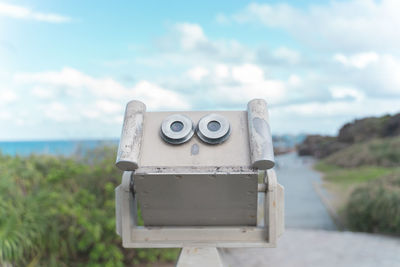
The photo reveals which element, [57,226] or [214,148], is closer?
[214,148]

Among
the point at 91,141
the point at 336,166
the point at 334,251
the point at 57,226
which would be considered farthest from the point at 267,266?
the point at 336,166

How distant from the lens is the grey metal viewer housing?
185 cm

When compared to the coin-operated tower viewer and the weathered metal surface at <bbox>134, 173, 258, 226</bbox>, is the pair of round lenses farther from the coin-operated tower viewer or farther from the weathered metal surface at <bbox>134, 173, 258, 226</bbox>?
the weathered metal surface at <bbox>134, 173, 258, 226</bbox>

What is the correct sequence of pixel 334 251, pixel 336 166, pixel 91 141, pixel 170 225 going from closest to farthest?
pixel 170 225 < pixel 334 251 < pixel 91 141 < pixel 336 166

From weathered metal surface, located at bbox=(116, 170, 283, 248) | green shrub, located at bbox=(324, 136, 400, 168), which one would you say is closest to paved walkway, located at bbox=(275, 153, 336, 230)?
green shrub, located at bbox=(324, 136, 400, 168)

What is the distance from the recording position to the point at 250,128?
6.45 ft

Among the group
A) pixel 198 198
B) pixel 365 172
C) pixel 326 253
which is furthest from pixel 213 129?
pixel 365 172

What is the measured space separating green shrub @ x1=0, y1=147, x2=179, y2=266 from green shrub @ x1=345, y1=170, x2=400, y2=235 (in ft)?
10.1

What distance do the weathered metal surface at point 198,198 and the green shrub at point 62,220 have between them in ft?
6.26

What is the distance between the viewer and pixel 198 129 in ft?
6.47

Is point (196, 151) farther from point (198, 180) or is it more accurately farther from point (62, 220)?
point (62, 220)

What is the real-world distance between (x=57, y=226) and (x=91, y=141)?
1.98m

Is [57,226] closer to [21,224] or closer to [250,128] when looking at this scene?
[21,224]

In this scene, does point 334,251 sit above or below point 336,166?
below
